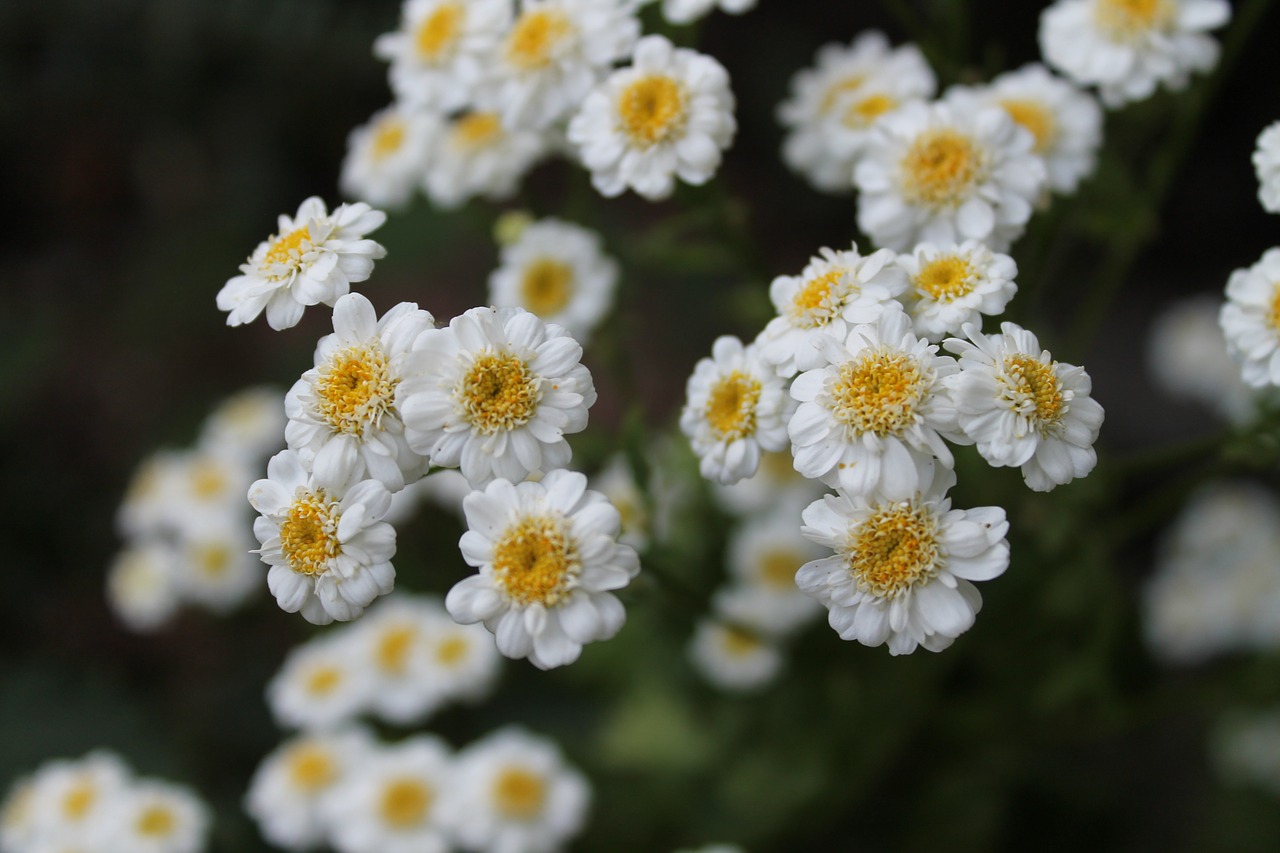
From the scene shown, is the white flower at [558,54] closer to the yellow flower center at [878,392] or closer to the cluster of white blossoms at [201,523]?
the yellow flower center at [878,392]

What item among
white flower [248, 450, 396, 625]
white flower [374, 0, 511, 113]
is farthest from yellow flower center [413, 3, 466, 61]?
white flower [248, 450, 396, 625]

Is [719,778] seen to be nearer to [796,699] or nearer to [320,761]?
[796,699]

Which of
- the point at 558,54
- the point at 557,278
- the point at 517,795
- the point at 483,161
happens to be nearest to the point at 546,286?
the point at 557,278

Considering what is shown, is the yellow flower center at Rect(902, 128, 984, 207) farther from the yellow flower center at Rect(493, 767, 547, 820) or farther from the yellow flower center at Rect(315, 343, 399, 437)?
the yellow flower center at Rect(493, 767, 547, 820)

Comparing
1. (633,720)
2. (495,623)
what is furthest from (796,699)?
(495,623)

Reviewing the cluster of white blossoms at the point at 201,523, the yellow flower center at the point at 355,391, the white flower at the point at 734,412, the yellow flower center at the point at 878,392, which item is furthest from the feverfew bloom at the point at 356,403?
the cluster of white blossoms at the point at 201,523

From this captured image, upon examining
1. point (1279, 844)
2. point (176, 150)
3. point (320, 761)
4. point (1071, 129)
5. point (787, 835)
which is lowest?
point (1279, 844)
